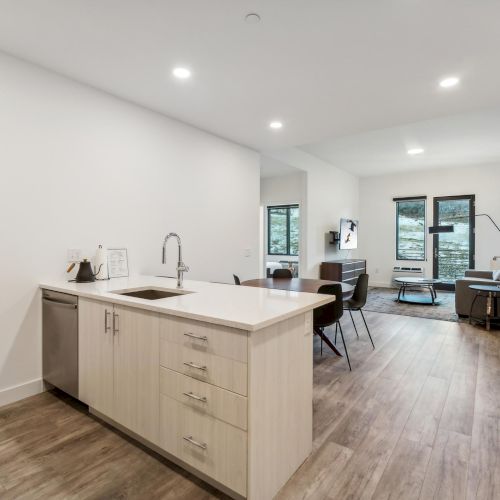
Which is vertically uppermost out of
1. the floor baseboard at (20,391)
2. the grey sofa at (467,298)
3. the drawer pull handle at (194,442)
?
the grey sofa at (467,298)

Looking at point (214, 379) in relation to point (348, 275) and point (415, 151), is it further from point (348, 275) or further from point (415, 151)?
point (415, 151)

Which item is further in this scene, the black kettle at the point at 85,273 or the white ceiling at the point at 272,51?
the black kettle at the point at 85,273

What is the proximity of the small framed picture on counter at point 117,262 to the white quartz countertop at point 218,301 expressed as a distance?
0.36 m

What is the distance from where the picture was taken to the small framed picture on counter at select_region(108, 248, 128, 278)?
2.96m

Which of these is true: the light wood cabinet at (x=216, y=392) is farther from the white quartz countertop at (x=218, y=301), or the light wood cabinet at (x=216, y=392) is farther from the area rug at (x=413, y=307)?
the area rug at (x=413, y=307)

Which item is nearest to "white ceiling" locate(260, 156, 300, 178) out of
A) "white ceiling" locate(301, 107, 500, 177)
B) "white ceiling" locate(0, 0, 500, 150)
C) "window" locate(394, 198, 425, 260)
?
"white ceiling" locate(301, 107, 500, 177)

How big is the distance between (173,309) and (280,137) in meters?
3.28

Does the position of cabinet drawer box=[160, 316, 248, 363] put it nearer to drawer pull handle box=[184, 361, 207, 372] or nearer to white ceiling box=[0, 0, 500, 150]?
drawer pull handle box=[184, 361, 207, 372]

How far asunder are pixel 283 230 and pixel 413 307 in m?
3.83

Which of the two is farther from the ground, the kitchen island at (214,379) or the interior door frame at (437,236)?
the interior door frame at (437,236)

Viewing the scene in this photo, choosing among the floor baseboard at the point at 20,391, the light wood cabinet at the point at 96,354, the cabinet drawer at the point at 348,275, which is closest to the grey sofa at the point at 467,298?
the cabinet drawer at the point at 348,275

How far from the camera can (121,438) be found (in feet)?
6.53

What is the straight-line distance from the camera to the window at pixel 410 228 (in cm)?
796

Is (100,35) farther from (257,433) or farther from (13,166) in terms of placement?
(257,433)
